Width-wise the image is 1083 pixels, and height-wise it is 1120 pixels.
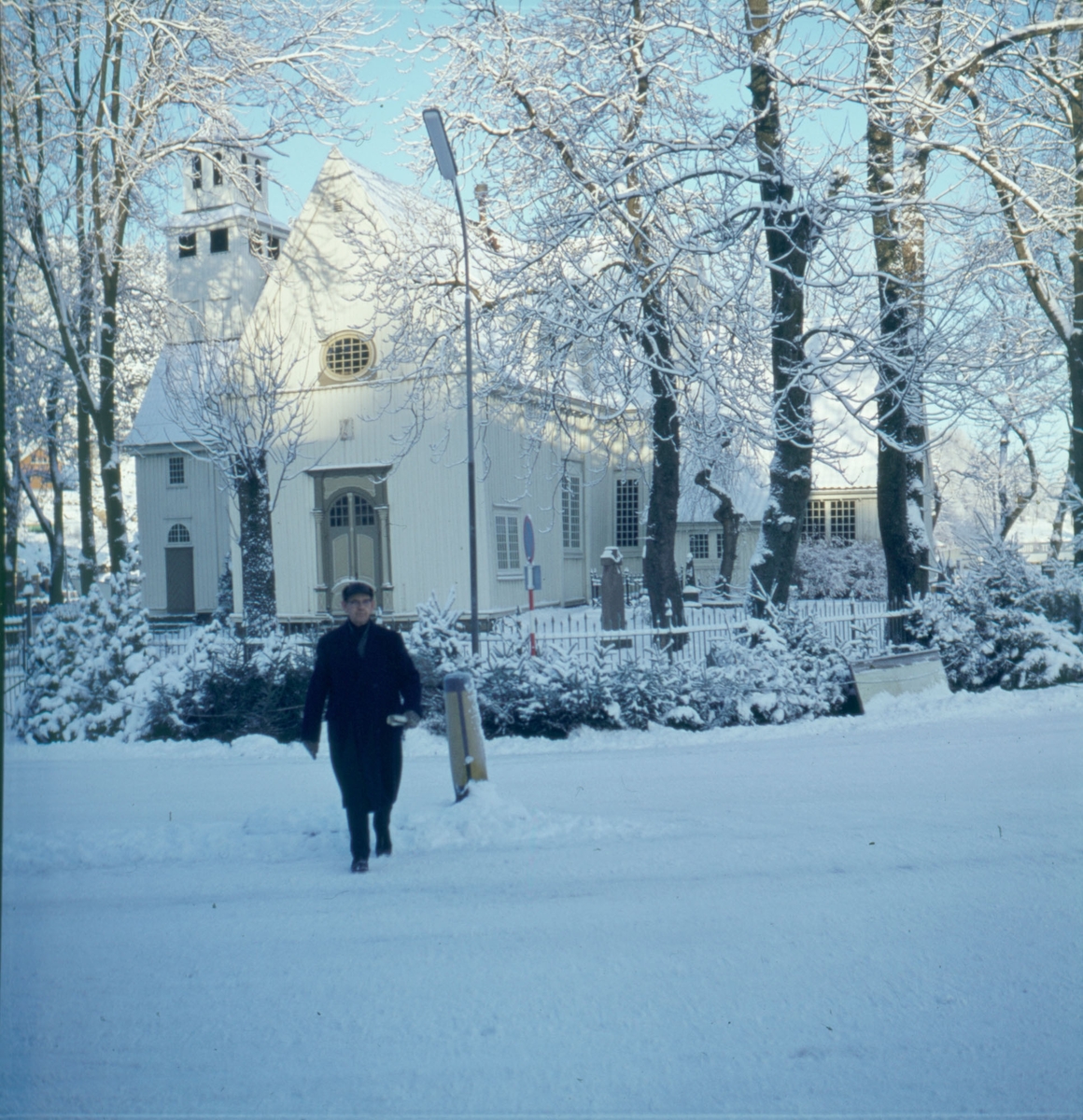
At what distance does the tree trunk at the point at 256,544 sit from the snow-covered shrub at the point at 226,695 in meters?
3.98

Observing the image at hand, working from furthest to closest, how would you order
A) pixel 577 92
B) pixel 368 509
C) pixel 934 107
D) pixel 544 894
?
pixel 368 509
pixel 577 92
pixel 934 107
pixel 544 894

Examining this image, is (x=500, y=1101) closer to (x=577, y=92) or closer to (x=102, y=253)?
(x=577, y=92)

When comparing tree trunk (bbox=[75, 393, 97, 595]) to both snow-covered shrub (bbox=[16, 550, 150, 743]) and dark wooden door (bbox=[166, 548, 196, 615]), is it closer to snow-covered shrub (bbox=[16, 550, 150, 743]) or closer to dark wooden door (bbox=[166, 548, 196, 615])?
snow-covered shrub (bbox=[16, 550, 150, 743])

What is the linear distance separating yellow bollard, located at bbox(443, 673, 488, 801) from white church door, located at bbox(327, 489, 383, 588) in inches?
518

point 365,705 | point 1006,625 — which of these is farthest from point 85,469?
point 1006,625

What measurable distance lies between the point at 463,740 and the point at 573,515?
61.8 feet

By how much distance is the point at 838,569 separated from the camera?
29.1 metres

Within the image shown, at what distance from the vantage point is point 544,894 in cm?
542

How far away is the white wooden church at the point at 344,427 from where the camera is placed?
1773cm

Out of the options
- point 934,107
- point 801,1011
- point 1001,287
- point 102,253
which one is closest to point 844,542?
point 1001,287

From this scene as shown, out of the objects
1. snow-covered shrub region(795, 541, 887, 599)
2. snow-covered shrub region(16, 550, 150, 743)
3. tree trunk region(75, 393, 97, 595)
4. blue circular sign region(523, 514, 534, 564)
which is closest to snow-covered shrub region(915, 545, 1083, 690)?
blue circular sign region(523, 514, 534, 564)

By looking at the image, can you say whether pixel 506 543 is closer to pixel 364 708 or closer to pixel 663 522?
pixel 663 522

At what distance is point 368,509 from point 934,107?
1248 cm

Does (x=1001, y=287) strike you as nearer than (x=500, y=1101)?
No
